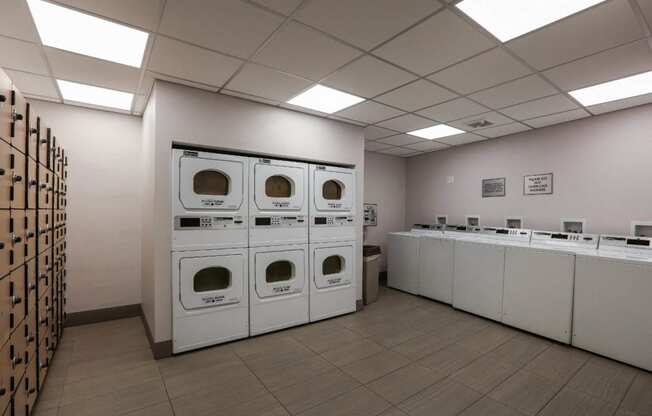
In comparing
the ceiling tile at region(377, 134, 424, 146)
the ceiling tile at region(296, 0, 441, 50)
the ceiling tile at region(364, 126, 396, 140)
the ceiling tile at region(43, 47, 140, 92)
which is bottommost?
the ceiling tile at region(377, 134, 424, 146)

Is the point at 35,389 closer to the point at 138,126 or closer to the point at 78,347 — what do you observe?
the point at 78,347

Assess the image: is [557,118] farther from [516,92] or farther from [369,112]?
[369,112]

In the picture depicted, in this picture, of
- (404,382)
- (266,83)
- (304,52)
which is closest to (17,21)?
(266,83)

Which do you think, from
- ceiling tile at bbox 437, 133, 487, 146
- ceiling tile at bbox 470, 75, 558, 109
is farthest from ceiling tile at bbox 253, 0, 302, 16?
ceiling tile at bbox 437, 133, 487, 146

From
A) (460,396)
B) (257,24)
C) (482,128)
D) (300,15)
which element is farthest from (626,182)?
(257,24)

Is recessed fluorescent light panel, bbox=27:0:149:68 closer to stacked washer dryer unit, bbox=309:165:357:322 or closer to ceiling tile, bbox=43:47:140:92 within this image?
ceiling tile, bbox=43:47:140:92

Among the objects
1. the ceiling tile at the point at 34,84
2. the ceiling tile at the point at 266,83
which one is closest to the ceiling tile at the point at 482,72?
the ceiling tile at the point at 266,83

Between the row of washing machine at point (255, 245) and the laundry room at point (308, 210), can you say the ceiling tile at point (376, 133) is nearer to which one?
the laundry room at point (308, 210)

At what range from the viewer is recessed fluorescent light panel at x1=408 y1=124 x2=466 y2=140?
14.4 feet

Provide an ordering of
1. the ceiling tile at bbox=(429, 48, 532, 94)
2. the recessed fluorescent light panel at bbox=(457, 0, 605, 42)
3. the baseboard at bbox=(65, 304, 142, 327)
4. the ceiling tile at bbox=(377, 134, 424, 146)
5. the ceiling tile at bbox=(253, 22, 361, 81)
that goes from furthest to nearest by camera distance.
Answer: the ceiling tile at bbox=(377, 134, 424, 146)
the baseboard at bbox=(65, 304, 142, 327)
the ceiling tile at bbox=(429, 48, 532, 94)
the ceiling tile at bbox=(253, 22, 361, 81)
the recessed fluorescent light panel at bbox=(457, 0, 605, 42)

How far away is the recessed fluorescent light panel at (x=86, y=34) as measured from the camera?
1917mm

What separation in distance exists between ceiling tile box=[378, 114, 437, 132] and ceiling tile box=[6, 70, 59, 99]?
375cm

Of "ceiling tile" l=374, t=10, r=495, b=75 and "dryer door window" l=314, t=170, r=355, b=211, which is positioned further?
"dryer door window" l=314, t=170, r=355, b=211

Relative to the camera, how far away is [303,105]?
3.50 m
